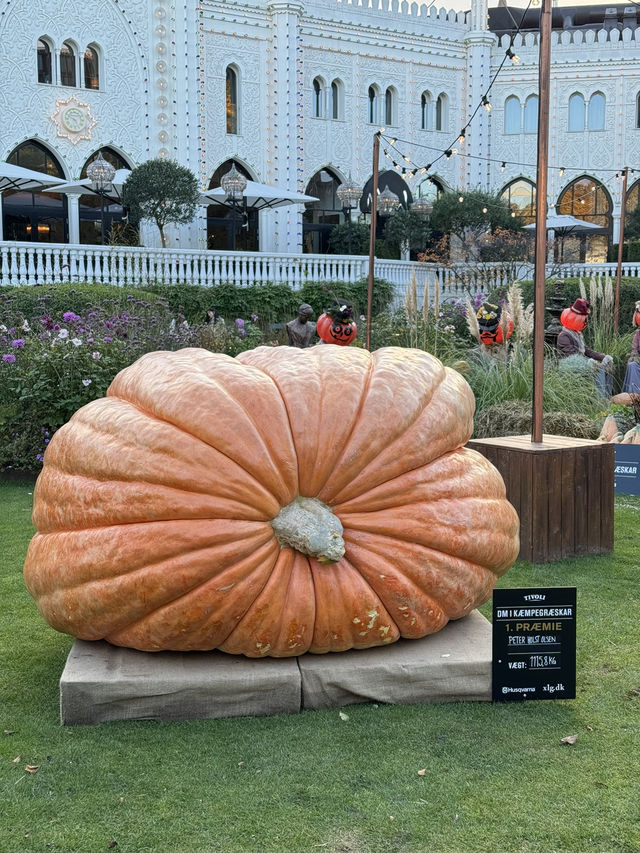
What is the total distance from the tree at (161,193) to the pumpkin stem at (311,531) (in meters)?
19.7

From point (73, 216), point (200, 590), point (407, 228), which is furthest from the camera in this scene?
point (407, 228)

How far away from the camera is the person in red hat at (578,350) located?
946 cm

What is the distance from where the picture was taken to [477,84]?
31.1 m

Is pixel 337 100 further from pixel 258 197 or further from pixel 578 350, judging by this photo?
pixel 578 350

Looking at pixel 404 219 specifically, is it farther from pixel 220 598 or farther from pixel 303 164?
pixel 220 598

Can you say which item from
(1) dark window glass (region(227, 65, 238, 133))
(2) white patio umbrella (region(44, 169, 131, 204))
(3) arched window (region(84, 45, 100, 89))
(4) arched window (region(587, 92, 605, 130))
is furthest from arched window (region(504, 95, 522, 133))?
(2) white patio umbrella (region(44, 169, 131, 204))

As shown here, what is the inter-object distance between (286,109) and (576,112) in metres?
10.6

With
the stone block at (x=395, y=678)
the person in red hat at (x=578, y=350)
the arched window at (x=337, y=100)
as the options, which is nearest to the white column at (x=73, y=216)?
the arched window at (x=337, y=100)

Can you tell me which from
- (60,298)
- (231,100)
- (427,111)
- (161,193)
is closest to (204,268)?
(161,193)

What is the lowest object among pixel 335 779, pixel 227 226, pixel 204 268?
pixel 335 779

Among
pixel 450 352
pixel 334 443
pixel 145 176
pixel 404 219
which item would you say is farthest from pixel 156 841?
pixel 404 219

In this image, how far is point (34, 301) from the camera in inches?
574

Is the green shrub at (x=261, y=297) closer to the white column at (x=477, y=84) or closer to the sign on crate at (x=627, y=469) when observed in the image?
the white column at (x=477, y=84)

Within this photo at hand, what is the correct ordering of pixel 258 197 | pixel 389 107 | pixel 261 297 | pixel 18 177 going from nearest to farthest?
pixel 18 177, pixel 261 297, pixel 258 197, pixel 389 107
